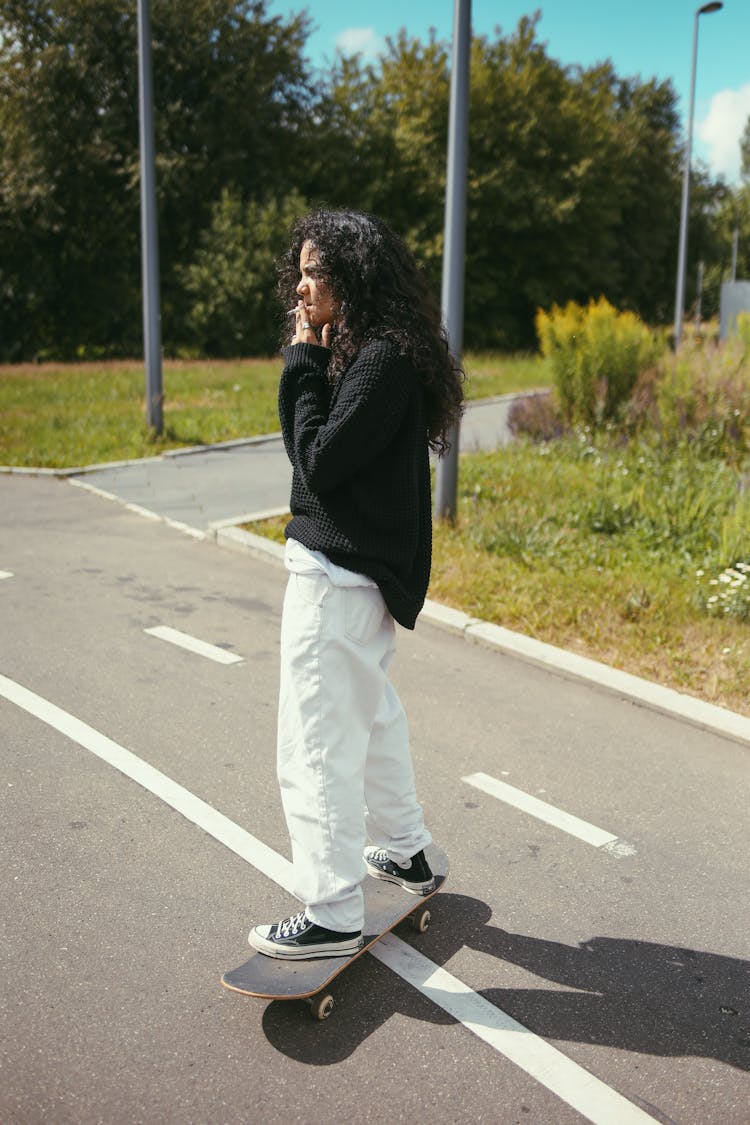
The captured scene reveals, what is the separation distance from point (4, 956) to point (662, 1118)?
5.94ft

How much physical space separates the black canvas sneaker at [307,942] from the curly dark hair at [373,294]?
4.78 feet

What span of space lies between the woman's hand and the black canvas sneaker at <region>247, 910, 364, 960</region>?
154cm

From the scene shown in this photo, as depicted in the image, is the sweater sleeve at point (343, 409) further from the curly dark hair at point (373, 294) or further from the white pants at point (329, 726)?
the white pants at point (329, 726)

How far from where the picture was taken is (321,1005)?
2758 mm

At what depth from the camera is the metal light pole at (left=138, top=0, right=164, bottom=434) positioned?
461 inches

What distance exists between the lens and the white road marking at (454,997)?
252 centimetres

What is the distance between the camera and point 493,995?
2.92m

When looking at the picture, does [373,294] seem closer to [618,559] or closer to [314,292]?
[314,292]

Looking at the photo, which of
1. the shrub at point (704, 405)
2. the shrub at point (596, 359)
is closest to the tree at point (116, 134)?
the shrub at point (596, 359)

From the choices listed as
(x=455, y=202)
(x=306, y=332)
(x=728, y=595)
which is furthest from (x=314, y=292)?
(x=455, y=202)

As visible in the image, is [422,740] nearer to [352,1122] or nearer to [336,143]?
[352,1122]

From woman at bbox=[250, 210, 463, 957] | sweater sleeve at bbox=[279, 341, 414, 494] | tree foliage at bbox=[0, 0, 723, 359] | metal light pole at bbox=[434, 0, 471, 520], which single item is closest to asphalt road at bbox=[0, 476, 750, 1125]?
woman at bbox=[250, 210, 463, 957]

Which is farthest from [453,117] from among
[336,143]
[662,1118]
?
[336,143]

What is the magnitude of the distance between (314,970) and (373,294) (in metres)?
1.77
